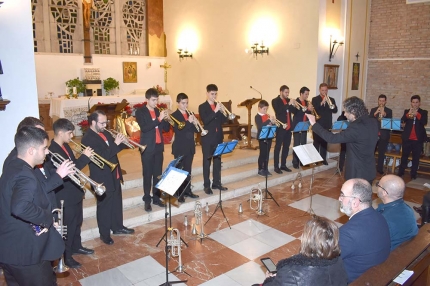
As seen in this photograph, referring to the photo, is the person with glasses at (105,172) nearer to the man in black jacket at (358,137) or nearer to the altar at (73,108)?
the man in black jacket at (358,137)

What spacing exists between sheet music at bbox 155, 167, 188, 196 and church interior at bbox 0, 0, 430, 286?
0.82 metres

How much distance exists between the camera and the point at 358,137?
4.76 metres

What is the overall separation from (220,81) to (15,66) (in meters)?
7.67

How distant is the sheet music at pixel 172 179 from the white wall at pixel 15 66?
2450mm

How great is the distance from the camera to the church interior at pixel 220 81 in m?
4.84

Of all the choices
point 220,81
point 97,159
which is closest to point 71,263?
point 97,159

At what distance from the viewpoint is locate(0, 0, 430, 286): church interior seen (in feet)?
15.9

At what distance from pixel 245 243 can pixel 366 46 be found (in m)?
8.22

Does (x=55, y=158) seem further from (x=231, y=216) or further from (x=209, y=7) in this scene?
(x=209, y=7)

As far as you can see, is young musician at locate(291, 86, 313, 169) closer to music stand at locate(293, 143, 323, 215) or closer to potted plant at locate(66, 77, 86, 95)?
music stand at locate(293, 143, 323, 215)

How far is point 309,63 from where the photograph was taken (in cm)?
960

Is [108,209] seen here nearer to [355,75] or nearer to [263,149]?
[263,149]

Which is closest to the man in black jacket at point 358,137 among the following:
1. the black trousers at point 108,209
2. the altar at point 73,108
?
the black trousers at point 108,209

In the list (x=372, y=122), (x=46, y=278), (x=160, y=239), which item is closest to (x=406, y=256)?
(x=372, y=122)
